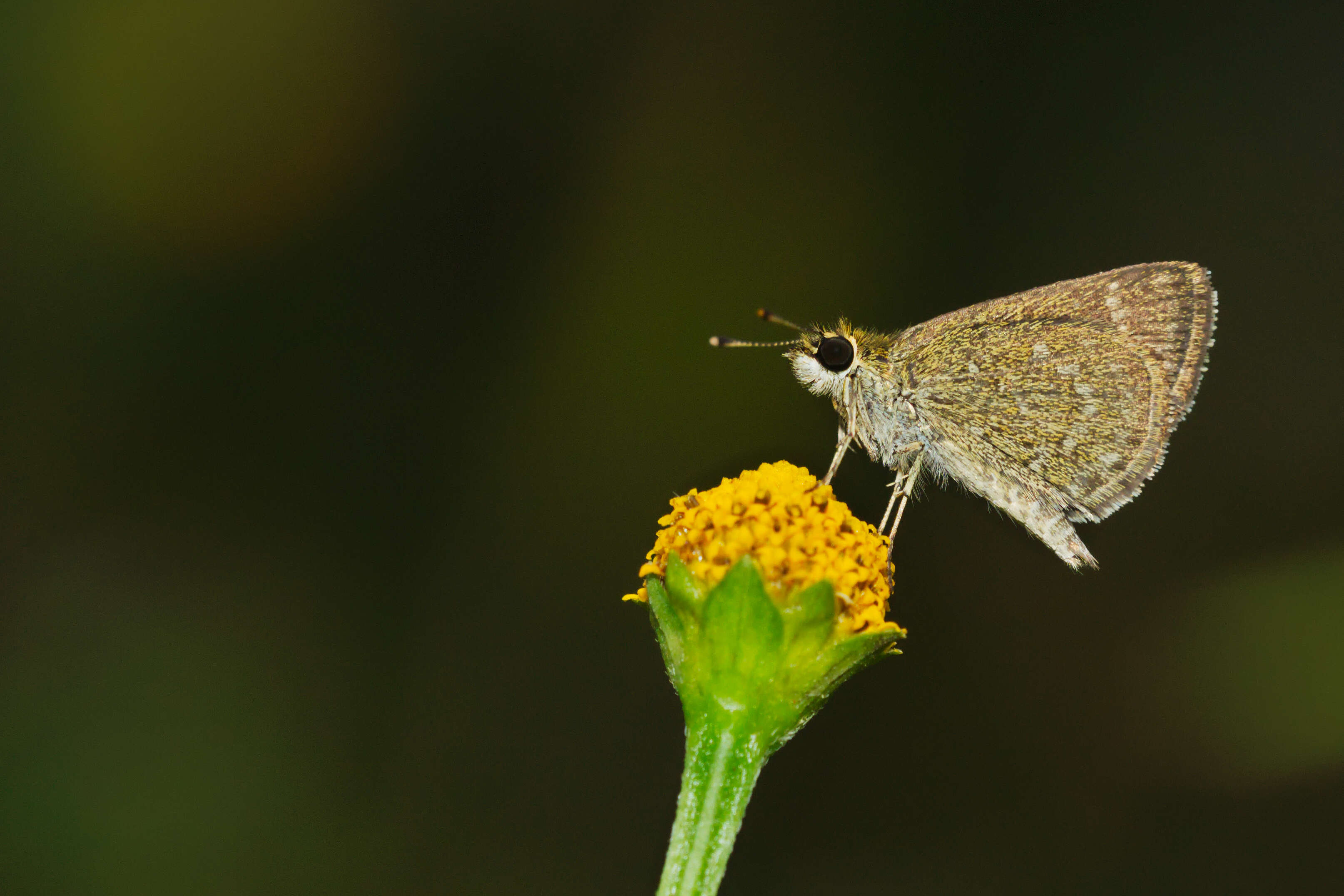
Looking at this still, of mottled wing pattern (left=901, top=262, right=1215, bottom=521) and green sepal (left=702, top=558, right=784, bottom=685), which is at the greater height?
mottled wing pattern (left=901, top=262, right=1215, bottom=521)

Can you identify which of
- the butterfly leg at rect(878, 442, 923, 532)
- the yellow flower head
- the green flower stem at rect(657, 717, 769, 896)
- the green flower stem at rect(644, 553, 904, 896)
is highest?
the butterfly leg at rect(878, 442, 923, 532)

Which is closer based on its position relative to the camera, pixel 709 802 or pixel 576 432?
pixel 709 802

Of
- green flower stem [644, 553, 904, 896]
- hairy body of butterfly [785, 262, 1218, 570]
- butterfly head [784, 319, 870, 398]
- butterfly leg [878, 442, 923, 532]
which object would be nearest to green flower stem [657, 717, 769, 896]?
green flower stem [644, 553, 904, 896]

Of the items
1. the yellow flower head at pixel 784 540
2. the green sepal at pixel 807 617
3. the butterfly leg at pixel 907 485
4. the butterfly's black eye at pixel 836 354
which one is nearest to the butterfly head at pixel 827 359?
the butterfly's black eye at pixel 836 354

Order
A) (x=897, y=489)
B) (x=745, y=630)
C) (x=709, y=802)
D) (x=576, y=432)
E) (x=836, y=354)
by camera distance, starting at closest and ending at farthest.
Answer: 1. (x=709, y=802)
2. (x=745, y=630)
3. (x=897, y=489)
4. (x=836, y=354)
5. (x=576, y=432)

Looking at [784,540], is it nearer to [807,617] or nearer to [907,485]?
[807,617]

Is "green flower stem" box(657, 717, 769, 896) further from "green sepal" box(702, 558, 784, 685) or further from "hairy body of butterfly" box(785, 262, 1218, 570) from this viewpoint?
"hairy body of butterfly" box(785, 262, 1218, 570)

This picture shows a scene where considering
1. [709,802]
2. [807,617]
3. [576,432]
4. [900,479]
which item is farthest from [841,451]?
[576,432]
